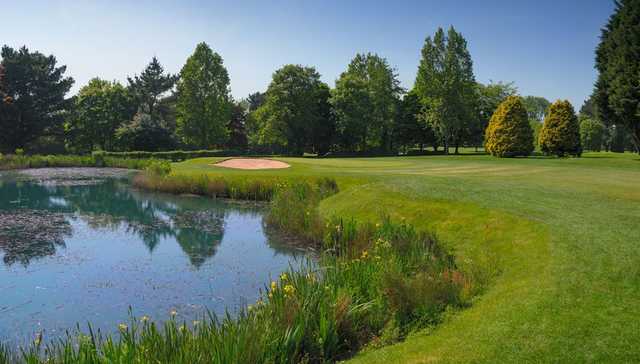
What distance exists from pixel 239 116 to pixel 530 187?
70327 millimetres

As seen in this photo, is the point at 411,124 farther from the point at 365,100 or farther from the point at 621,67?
the point at 621,67

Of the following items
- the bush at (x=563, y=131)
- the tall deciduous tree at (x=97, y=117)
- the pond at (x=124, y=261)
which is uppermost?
the tall deciduous tree at (x=97, y=117)

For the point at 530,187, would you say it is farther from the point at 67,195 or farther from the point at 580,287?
the point at 67,195

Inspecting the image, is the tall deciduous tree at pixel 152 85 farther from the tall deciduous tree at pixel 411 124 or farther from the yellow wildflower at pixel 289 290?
the yellow wildflower at pixel 289 290

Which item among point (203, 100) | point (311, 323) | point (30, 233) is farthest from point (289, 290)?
point (203, 100)

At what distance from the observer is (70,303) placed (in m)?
11.6

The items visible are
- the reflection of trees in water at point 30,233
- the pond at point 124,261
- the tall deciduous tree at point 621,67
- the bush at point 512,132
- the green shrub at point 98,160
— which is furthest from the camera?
the green shrub at point 98,160

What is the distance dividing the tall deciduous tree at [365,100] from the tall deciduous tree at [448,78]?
21.0 ft

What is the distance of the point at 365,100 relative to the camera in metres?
68.4

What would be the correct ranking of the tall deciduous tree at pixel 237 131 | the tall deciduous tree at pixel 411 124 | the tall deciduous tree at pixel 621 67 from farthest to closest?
the tall deciduous tree at pixel 237 131, the tall deciduous tree at pixel 411 124, the tall deciduous tree at pixel 621 67

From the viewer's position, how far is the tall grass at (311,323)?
6691 mm

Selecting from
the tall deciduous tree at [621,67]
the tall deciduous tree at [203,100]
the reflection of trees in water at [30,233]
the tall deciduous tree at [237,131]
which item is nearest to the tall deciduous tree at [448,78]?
the tall deciduous tree at [621,67]

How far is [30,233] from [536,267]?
64.5 feet

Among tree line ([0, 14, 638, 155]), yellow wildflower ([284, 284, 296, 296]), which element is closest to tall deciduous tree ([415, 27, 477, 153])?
tree line ([0, 14, 638, 155])
